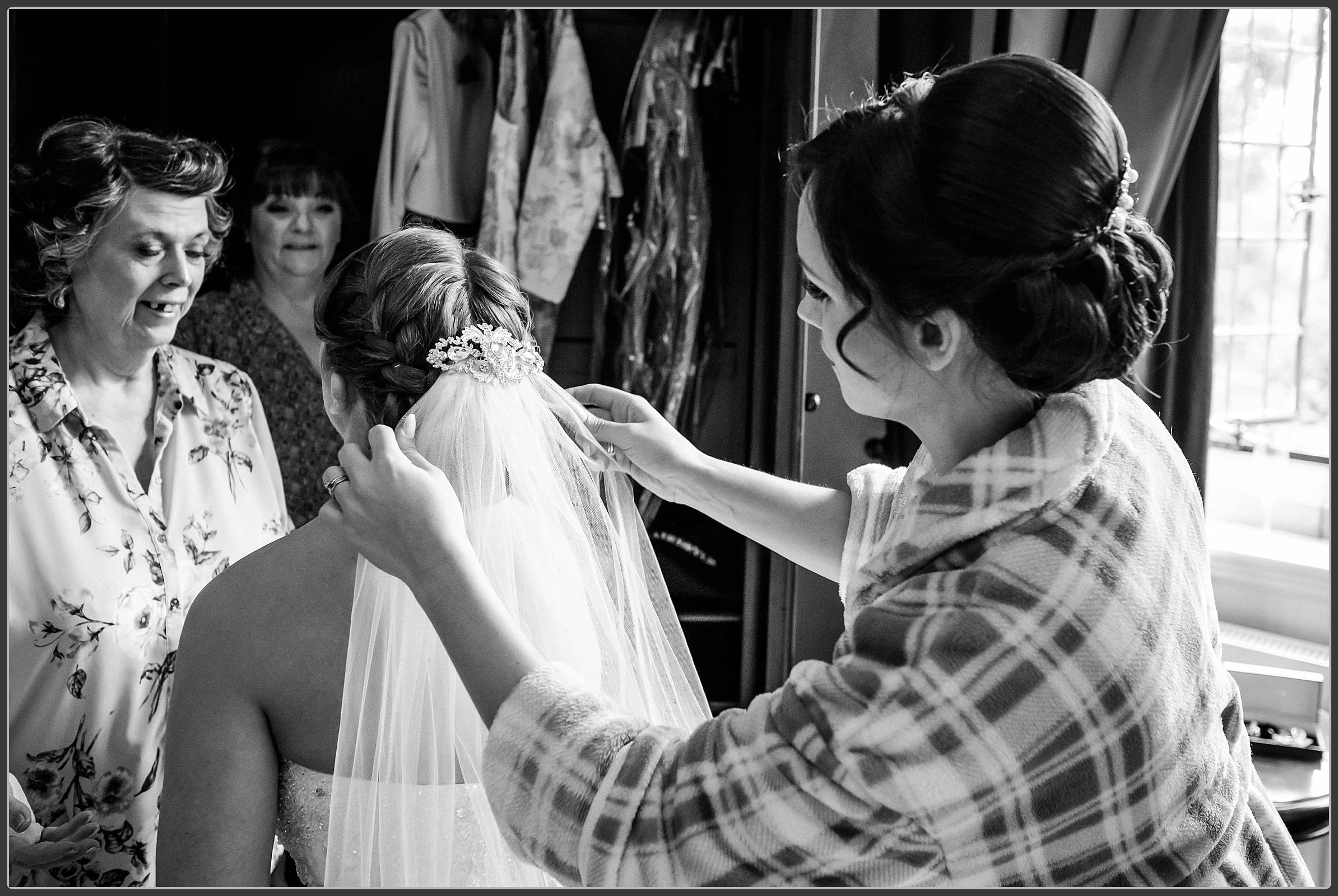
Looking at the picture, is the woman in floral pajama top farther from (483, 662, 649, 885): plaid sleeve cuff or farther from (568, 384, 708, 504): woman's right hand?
(483, 662, 649, 885): plaid sleeve cuff

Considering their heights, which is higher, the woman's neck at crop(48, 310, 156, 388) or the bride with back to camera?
the woman's neck at crop(48, 310, 156, 388)

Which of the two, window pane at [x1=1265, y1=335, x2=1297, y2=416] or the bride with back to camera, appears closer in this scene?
the bride with back to camera

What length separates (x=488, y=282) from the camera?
1.29 metres

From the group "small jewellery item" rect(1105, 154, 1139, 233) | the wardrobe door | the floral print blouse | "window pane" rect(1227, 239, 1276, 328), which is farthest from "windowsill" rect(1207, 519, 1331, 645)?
the floral print blouse

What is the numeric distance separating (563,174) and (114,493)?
1.23m

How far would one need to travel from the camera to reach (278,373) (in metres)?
2.38

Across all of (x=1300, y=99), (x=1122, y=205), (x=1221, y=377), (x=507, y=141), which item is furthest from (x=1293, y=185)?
(x=1122, y=205)

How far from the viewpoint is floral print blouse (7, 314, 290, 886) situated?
4.69 feet

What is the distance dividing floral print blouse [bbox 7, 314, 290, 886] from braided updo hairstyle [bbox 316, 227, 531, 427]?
0.48 m

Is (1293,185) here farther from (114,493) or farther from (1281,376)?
(114,493)

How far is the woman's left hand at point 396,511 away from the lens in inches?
35.5

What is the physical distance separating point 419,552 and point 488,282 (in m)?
0.49

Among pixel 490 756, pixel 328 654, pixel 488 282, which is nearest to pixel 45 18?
pixel 488 282

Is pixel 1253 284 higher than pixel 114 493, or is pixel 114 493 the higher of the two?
pixel 1253 284
